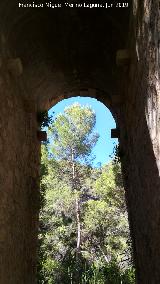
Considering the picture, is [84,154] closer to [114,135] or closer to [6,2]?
[114,135]

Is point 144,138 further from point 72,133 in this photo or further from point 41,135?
point 72,133

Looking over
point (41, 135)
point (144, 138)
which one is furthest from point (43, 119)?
point (144, 138)

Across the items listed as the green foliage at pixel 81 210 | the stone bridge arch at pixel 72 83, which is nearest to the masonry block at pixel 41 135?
the stone bridge arch at pixel 72 83

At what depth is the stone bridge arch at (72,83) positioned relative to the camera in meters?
3.82

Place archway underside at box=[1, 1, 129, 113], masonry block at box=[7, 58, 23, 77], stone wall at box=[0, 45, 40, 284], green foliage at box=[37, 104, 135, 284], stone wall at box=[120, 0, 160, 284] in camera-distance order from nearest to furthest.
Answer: stone wall at box=[120, 0, 160, 284], stone wall at box=[0, 45, 40, 284], masonry block at box=[7, 58, 23, 77], archway underside at box=[1, 1, 129, 113], green foliage at box=[37, 104, 135, 284]

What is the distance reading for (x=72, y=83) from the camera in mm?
7727

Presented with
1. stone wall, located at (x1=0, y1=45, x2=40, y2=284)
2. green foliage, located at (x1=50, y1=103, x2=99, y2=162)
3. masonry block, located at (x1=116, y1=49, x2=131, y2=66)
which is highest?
green foliage, located at (x1=50, y1=103, x2=99, y2=162)

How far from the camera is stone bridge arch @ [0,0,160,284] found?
12.5 feet

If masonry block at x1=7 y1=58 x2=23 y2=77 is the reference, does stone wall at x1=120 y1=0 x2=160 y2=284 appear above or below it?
below

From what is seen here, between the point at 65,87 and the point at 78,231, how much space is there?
480 inches

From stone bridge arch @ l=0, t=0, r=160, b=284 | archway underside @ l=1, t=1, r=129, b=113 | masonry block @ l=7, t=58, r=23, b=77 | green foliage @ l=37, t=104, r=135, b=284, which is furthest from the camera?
green foliage @ l=37, t=104, r=135, b=284

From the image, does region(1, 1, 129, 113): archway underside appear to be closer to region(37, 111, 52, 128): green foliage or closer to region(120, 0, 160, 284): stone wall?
region(37, 111, 52, 128): green foliage

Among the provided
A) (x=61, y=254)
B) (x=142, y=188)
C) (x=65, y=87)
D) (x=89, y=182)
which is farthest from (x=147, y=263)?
(x=89, y=182)

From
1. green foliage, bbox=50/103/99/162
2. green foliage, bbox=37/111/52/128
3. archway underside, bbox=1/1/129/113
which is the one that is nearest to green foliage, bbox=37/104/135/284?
green foliage, bbox=50/103/99/162
